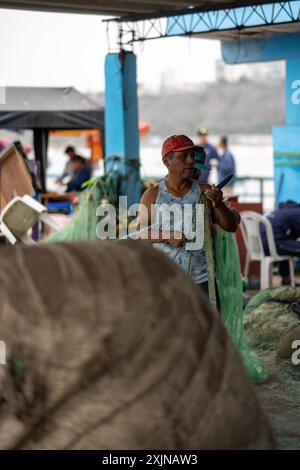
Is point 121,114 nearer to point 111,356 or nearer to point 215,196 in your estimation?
point 215,196

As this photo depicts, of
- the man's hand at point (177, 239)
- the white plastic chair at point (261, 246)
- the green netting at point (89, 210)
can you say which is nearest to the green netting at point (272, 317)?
the white plastic chair at point (261, 246)

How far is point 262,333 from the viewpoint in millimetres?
8047

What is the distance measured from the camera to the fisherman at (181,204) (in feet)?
18.6

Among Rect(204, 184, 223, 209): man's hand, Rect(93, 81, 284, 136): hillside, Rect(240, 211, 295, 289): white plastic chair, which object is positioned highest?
Rect(93, 81, 284, 136): hillside

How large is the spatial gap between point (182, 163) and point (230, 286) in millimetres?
1108

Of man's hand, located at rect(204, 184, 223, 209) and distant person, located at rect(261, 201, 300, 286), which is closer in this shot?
man's hand, located at rect(204, 184, 223, 209)

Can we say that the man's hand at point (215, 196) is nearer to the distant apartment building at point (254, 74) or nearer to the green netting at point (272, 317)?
the green netting at point (272, 317)

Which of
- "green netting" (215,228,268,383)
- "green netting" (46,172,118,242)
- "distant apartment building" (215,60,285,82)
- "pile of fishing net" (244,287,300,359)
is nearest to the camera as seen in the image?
"green netting" (215,228,268,383)

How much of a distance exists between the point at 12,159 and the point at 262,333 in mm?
6093

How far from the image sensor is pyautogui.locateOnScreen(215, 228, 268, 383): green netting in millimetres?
6383

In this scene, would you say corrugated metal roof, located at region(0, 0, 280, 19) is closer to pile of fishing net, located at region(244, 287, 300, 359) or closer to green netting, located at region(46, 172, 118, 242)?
green netting, located at region(46, 172, 118, 242)

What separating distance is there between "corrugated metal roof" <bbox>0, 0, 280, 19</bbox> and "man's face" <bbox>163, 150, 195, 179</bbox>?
5.05m

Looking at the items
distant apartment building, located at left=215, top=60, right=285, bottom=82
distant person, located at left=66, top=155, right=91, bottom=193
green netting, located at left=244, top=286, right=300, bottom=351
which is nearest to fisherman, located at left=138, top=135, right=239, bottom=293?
green netting, located at left=244, top=286, right=300, bottom=351

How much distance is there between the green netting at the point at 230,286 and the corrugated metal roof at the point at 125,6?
461cm
